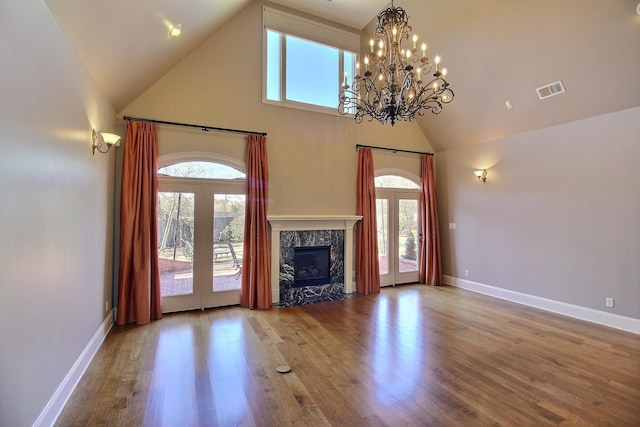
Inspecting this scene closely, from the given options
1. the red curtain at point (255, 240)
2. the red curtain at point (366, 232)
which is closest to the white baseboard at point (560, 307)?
the red curtain at point (366, 232)

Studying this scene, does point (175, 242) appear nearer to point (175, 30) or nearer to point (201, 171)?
point (201, 171)

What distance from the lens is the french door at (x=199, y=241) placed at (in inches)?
183

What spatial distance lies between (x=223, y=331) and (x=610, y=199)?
5817 millimetres

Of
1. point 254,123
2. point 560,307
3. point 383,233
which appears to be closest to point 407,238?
point 383,233

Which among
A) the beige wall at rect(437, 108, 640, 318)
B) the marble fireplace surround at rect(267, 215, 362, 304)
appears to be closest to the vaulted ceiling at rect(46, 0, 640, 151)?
the beige wall at rect(437, 108, 640, 318)

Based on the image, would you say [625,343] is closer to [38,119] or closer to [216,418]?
[216,418]

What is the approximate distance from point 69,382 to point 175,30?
12.7 feet

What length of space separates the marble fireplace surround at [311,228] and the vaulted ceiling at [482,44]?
2870 mm

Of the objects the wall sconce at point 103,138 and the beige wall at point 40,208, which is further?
the wall sconce at point 103,138

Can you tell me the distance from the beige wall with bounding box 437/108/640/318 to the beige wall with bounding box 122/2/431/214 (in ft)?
7.56

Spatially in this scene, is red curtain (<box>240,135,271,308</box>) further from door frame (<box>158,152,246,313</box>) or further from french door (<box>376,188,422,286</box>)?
french door (<box>376,188,422,286</box>)

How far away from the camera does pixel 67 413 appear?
2346 mm

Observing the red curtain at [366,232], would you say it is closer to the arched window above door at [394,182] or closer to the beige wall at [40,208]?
the arched window above door at [394,182]

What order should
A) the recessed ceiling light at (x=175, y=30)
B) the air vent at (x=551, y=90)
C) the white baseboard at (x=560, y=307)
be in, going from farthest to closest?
the air vent at (x=551, y=90)
the white baseboard at (x=560, y=307)
the recessed ceiling light at (x=175, y=30)
